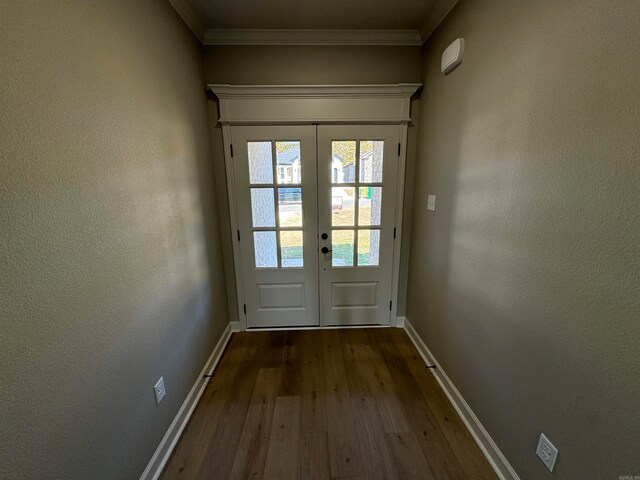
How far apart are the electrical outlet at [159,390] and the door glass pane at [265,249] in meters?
1.23

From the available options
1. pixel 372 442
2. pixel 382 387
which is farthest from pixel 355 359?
pixel 372 442

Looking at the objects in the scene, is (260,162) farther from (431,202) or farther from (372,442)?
(372,442)

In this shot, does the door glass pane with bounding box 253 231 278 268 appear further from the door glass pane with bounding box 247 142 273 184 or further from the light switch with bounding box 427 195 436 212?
the light switch with bounding box 427 195 436 212

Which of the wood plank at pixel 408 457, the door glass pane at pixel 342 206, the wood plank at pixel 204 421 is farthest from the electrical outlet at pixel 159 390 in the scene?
the door glass pane at pixel 342 206

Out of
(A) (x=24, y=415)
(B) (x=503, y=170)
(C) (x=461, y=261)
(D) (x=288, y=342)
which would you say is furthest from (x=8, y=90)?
(D) (x=288, y=342)

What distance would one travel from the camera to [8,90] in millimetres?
733

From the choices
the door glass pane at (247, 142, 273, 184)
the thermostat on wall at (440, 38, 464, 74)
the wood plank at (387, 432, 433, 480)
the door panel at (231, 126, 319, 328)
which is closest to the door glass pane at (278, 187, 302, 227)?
the door panel at (231, 126, 319, 328)

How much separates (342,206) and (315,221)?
11.0 inches

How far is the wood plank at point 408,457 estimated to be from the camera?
4.35 ft

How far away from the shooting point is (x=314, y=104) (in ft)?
7.06

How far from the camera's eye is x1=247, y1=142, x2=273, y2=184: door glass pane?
7.35 feet

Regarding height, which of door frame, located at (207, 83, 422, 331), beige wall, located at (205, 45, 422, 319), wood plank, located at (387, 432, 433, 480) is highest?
beige wall, located at (205, 45, 422, 319)

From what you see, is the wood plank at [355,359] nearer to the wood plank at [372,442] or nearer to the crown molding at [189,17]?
the wood plank at [372,442]

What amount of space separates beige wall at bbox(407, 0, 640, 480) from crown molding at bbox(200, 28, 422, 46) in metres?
0.46
